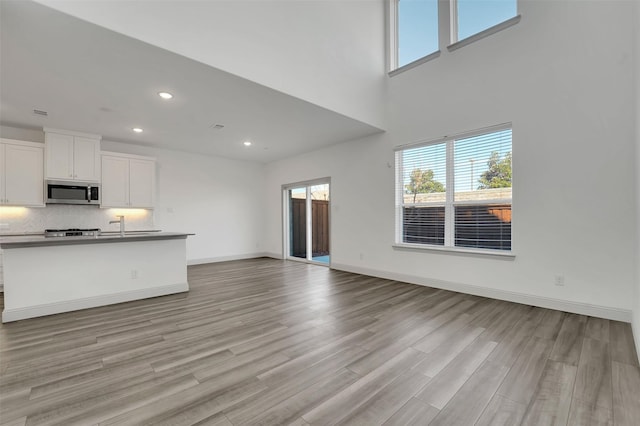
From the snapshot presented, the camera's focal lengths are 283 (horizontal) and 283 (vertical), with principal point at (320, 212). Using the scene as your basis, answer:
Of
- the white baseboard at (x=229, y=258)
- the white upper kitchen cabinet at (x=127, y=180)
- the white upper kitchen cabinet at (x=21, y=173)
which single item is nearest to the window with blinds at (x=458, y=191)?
the white baseboard at (x=229, y=258)

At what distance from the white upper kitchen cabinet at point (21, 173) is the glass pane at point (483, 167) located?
7.03 metres

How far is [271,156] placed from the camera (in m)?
7.41

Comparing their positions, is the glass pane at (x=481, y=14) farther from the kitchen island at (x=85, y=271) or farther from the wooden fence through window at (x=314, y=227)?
the kitchen island at (x=85, y=271)

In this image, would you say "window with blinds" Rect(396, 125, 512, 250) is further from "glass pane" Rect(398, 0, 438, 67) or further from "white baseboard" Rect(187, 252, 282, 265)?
"white baseboard" Rect(187, 252, 282, 265)

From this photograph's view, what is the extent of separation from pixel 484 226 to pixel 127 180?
6613 mm

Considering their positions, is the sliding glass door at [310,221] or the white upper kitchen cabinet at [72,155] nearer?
the white upper kitchen cabinet at [72,155]

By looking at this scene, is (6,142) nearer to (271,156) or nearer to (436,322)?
(271,156)

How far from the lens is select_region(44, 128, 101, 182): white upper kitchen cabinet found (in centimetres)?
493

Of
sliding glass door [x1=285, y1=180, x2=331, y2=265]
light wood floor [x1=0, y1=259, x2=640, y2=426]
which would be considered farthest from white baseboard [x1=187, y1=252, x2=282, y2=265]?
light wood floor [x1=0, y1=259, x2=640, y2=426]

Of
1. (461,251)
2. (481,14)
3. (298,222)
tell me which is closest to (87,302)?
(298,222)

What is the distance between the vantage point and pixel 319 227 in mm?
7027

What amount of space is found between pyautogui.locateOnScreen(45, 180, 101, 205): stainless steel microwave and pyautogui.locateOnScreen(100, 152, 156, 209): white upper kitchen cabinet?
6.7 inches

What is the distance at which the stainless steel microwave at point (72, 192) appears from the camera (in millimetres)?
4949

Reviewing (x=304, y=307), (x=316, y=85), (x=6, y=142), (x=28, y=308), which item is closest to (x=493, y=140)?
(x=316, y=85)
